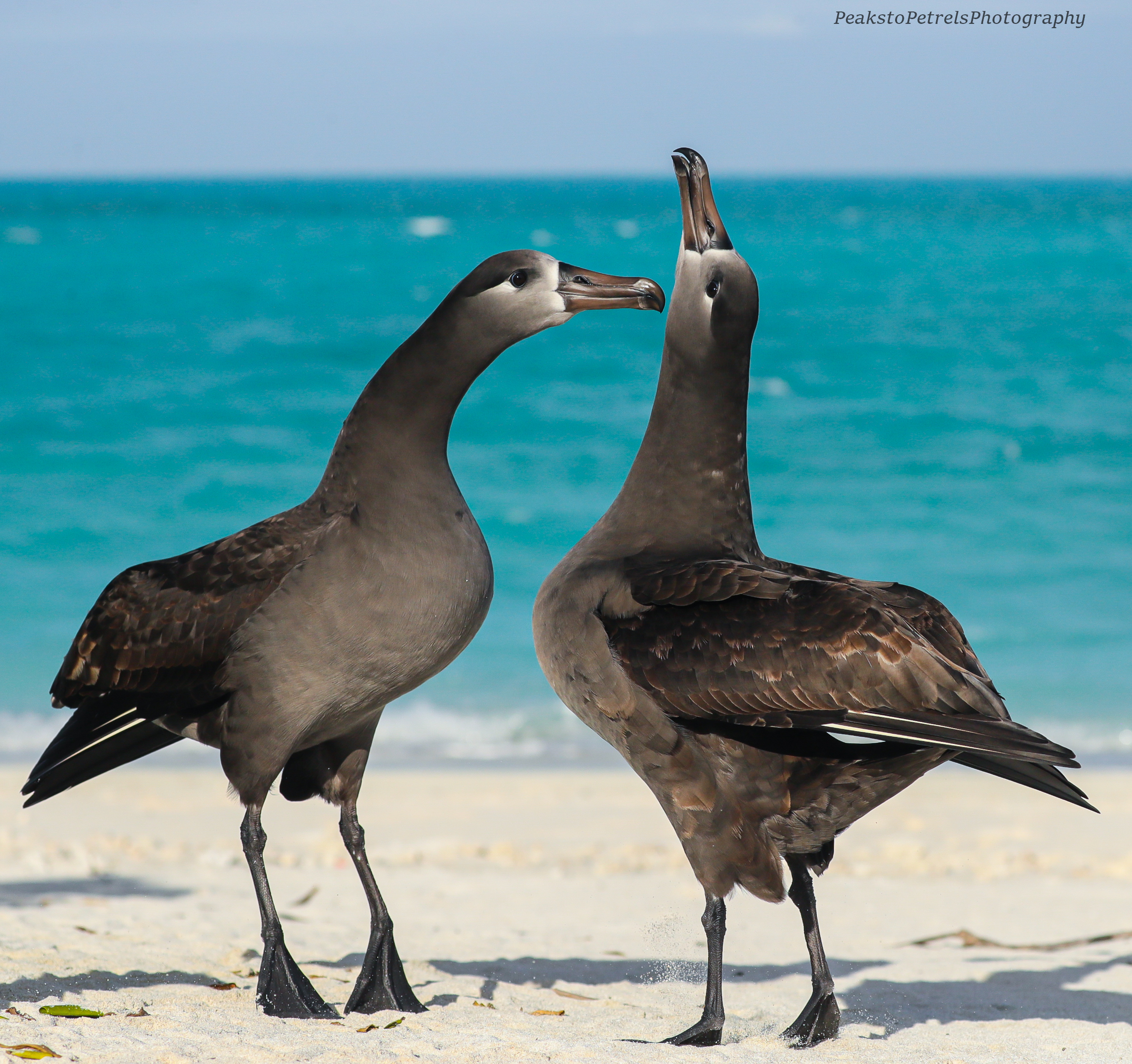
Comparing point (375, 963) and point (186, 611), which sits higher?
point (186, 611)

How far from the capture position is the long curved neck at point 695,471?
4727 millimetres

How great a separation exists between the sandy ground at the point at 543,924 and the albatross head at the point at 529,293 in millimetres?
2226

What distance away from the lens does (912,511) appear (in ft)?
62.8

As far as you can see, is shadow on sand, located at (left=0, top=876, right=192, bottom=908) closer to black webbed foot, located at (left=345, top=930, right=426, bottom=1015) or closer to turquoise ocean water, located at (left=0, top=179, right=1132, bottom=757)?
black webbed foot, located at (left=345, top=930, right=426, bottom=1015)

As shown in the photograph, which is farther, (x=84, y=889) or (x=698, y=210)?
(x=84, y=889)

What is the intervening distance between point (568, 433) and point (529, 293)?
18.0 metres

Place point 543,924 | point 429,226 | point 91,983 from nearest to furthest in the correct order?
point 91,983 < point 543,924 < point 429,226

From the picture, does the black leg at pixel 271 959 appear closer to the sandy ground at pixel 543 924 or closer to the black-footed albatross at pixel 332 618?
the black-footed albatross at pixel 332 618

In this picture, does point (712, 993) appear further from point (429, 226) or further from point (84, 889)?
point (429, 226)

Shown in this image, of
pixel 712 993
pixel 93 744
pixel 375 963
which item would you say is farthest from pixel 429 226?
pixel 712 993

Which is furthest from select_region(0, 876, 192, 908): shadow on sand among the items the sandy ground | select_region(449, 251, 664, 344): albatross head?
select_region(449, 251, 664, 344): albatross head

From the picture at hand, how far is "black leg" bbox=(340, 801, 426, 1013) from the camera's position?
4715 mm

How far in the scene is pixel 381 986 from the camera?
4742mm

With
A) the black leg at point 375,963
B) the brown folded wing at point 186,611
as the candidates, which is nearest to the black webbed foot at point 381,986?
the black leg at point 375,963
